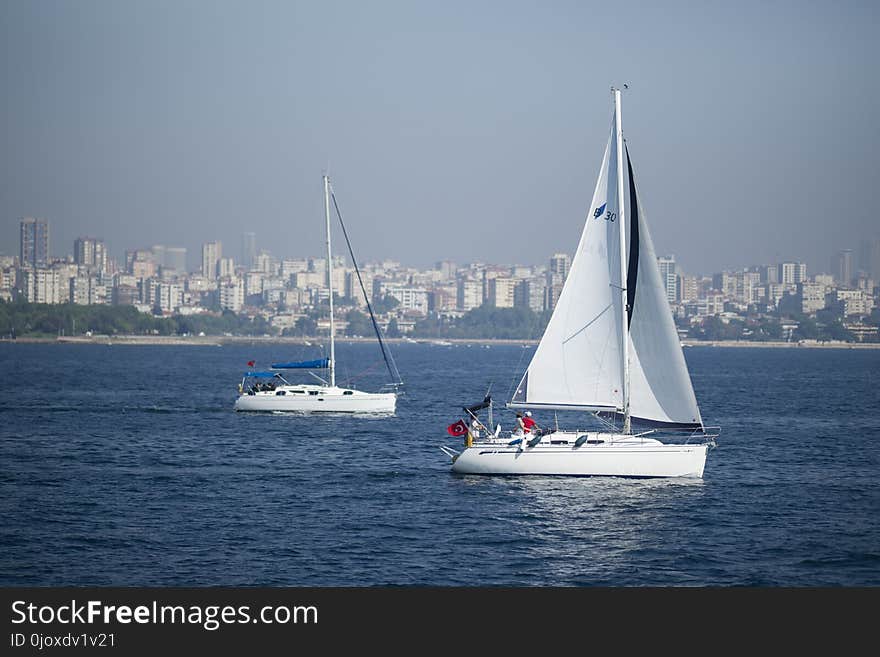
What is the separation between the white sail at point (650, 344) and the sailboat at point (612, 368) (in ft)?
0.08

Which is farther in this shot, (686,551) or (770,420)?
(770,420)

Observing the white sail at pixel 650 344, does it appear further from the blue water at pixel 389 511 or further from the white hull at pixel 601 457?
the blue water at pixel 389 511

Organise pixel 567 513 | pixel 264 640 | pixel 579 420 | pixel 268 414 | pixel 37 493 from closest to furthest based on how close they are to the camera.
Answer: pixel 264 640, pixel 567 513, pixel 37 493, pixel 579 420, pixel 268 414

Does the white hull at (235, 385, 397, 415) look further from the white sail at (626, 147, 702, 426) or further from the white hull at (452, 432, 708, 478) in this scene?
the white sail at (626, 147, 702, 426)

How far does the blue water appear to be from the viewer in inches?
834

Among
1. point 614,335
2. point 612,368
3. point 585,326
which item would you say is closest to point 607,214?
point 585,326

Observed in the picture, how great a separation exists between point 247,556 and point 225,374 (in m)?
71.2

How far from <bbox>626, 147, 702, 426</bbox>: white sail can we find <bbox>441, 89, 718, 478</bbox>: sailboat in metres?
0.02

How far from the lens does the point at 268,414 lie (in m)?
50.7

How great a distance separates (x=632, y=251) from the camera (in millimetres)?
29984

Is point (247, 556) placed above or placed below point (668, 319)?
below

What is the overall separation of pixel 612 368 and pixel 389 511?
6954 millimetres

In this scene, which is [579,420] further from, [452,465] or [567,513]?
[567,513]

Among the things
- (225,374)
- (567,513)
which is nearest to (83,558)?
(567,513)
